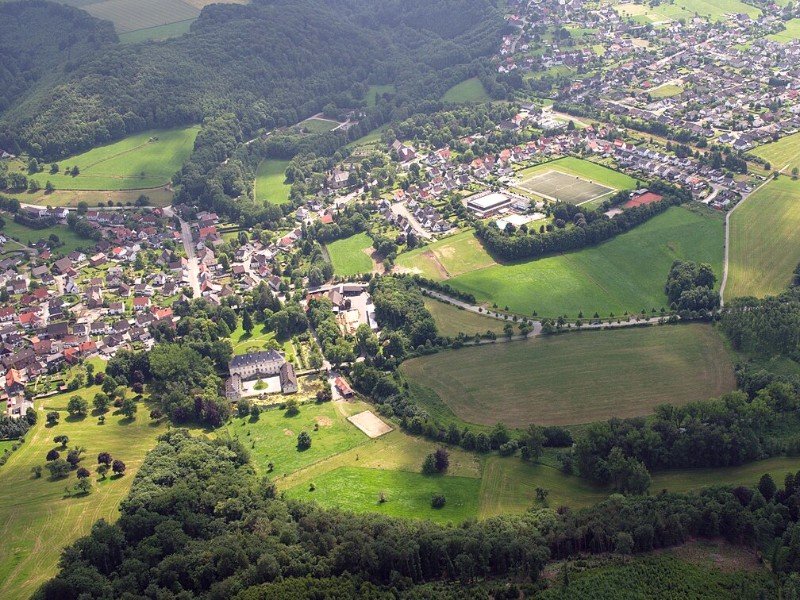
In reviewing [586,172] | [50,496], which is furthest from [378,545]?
[586,172]

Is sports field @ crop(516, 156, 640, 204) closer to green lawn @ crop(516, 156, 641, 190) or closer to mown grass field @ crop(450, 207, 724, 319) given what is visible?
green lawn @ crop(516, 156, 641, 190)

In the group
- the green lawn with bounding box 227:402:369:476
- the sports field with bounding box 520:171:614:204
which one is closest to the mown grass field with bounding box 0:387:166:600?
the green lawn with bounding box 227:402:369:476

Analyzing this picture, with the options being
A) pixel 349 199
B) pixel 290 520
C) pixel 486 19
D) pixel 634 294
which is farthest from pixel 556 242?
pixel 486 19

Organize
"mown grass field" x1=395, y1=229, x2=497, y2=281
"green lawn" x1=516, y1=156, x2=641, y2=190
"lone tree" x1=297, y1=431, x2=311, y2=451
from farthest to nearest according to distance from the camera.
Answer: "green lawn" x1=516, y1=156, x2=641, y2=190 < "mown grass field" x1=395, y1=229, x2=497, y2=281 < "lone tree" x1=297, y1=431, x2=311, y2=451

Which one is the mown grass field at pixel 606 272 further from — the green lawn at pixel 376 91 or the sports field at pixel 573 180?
the green lawn at pixel 376 91

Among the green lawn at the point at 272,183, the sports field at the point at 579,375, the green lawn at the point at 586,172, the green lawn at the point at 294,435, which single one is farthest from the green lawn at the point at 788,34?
the green lawn at the point at 294,435

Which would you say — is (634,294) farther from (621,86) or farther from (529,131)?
(621,86)
